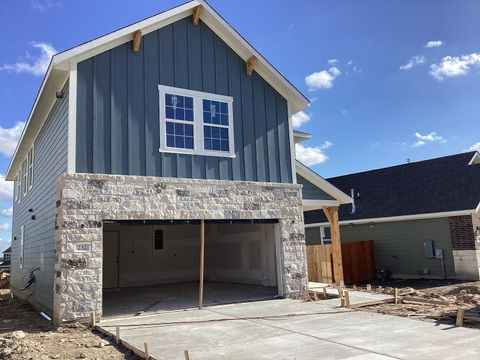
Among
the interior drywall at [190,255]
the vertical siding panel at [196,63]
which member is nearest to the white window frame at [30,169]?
the interior drywall at [190,255]

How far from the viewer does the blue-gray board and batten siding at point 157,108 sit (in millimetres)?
10297

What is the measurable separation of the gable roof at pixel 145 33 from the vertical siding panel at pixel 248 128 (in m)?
0.58

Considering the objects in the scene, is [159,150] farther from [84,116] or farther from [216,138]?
[84,116]

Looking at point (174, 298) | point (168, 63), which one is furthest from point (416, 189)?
point (168, 63)

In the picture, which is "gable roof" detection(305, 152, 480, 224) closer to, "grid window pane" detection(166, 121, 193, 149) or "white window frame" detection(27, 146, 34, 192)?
"grid window pane" detection(166, 121, 193, 149)

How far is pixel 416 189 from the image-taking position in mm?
21500

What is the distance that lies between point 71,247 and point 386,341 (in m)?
6.50

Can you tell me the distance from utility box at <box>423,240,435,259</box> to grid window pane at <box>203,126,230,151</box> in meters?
11.6

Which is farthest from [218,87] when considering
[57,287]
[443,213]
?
[443,213]

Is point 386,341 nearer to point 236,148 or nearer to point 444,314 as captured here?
point 444,314

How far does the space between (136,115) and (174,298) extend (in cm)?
590

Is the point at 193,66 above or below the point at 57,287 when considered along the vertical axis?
above

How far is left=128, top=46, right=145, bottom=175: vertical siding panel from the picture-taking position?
10.6 meters

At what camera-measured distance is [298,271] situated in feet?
41.8
